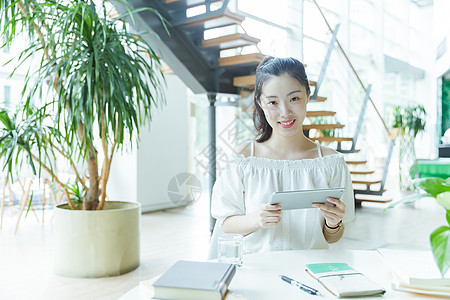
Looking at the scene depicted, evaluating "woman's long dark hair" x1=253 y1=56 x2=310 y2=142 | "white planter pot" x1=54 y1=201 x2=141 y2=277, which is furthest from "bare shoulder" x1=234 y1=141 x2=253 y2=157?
"white planter pot" x1=54 y1=201 x2=141 y2=277

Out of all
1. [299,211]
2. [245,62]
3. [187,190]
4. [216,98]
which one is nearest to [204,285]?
[299,211]

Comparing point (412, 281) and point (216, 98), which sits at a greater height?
point (216, 98)

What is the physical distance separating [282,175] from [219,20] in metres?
2.45

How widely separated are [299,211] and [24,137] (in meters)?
2.18

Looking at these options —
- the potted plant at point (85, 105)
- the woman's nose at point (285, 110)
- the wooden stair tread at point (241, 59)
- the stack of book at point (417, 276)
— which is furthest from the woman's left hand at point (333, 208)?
the wooden stair tread at point (241, 59)

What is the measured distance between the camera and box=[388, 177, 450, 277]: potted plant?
77cm

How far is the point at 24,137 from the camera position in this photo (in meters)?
2.99

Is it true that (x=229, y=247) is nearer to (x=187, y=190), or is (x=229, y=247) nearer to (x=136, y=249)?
(x=136, y=249)

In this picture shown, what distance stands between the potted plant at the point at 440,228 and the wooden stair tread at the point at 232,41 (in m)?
3.09

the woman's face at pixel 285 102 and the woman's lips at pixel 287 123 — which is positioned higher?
the woman's face at pixel 285 102

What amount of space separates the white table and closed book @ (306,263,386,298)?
0.05ft

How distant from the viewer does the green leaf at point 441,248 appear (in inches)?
30.1

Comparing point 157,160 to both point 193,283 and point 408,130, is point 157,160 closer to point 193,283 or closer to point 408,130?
point 408,130

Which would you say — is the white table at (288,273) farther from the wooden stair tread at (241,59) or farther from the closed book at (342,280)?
the wooden stair tread at (241,59)
